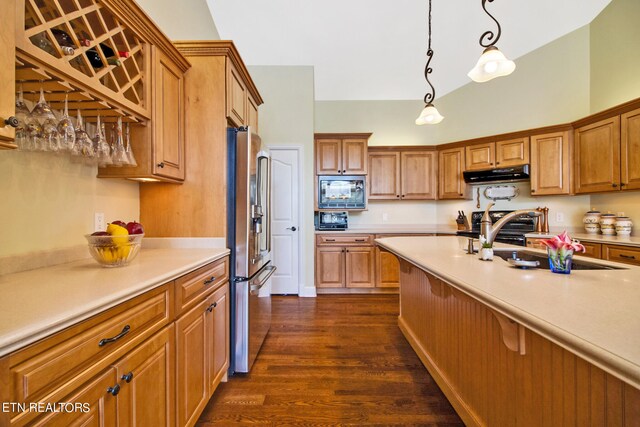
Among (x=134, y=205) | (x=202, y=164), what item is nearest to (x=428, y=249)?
(x=202, y=164)

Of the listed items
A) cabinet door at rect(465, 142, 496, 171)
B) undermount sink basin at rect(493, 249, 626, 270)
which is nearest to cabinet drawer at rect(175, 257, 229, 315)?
undermount sink basin at rect(493, 249, 626, 270)

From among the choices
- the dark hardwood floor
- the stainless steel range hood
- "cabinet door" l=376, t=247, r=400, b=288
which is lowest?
the dark hardwood floor

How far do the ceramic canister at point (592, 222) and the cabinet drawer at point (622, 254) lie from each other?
0.69m

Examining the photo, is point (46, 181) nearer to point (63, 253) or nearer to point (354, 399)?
point (63, 253)

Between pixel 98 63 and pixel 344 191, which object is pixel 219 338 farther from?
pixel 344 191

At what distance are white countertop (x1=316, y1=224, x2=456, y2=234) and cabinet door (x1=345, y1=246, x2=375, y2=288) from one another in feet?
0.97

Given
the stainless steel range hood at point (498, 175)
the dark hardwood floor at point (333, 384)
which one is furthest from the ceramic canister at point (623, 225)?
the dark hardwood floor at point (333, 384)

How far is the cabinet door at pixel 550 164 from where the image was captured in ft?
10.3

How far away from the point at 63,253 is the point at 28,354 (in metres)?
0.98

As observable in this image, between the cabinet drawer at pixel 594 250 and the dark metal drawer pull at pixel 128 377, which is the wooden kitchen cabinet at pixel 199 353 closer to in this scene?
the dark metal drawer pull at pixel 128 377

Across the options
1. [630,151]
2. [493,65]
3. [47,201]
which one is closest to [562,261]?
[493,65]

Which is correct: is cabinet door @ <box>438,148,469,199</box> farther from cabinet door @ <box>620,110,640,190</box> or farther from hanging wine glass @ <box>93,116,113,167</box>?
hanging wine glass @ <box>93,116,113,167</box>

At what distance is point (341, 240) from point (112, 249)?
9.46ft

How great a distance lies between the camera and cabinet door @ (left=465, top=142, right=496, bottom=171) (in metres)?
3.59
